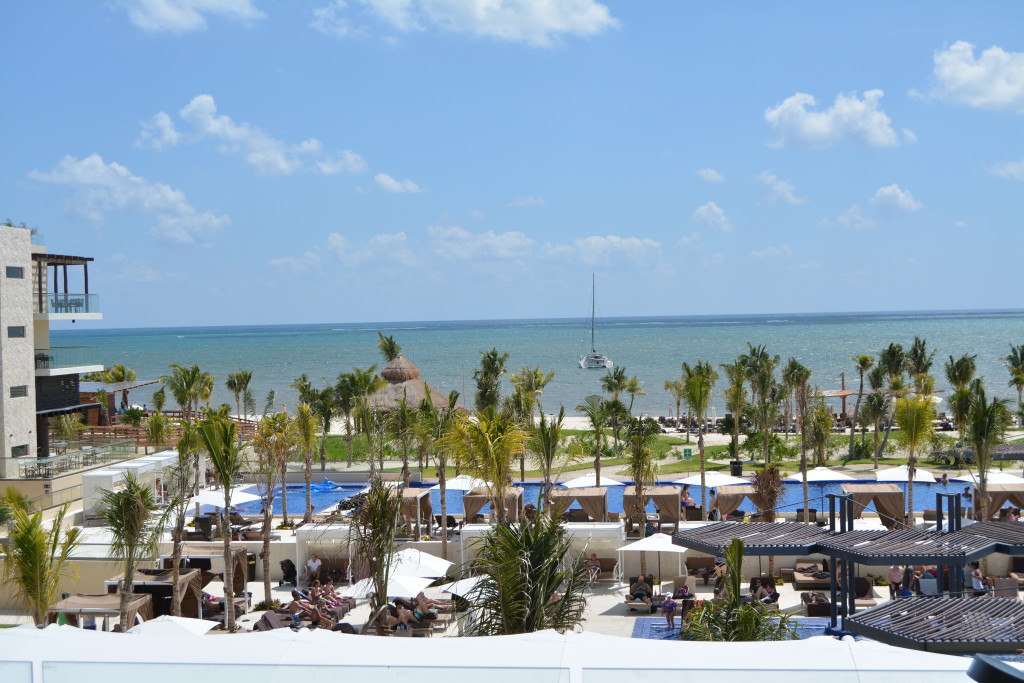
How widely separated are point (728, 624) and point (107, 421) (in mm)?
45633

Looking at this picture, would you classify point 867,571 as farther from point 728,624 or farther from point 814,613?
point 728,624

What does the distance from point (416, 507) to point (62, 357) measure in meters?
16.6

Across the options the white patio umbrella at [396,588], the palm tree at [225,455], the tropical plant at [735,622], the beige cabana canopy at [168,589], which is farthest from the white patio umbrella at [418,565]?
the tropical plant at [735,622]

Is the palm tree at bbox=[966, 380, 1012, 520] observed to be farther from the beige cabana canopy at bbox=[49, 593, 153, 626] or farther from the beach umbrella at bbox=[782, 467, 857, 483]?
the beige cabana canopy at bbox=[49, 593, 153, 626]

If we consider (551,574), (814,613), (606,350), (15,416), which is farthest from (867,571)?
(606,350)

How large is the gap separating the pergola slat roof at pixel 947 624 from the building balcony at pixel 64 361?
2695 centimetres

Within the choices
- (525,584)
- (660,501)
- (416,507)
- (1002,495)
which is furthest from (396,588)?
(1002,495)

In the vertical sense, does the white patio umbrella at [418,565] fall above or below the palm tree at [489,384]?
below

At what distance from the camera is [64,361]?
110 feet

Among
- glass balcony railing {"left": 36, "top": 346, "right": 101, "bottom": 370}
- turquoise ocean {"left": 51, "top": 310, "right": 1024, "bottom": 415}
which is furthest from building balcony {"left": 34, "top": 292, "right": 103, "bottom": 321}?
turquoise ocean {"left": 51, "top": 310, "right": 1024, "bottom": 415}

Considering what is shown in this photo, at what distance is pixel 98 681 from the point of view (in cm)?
468

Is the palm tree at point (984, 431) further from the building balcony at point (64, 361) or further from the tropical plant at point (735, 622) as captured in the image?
the building balcony at point (64, 361)

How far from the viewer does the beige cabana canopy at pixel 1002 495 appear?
24.3 meters

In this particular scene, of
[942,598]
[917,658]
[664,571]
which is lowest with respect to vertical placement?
[664,571]
